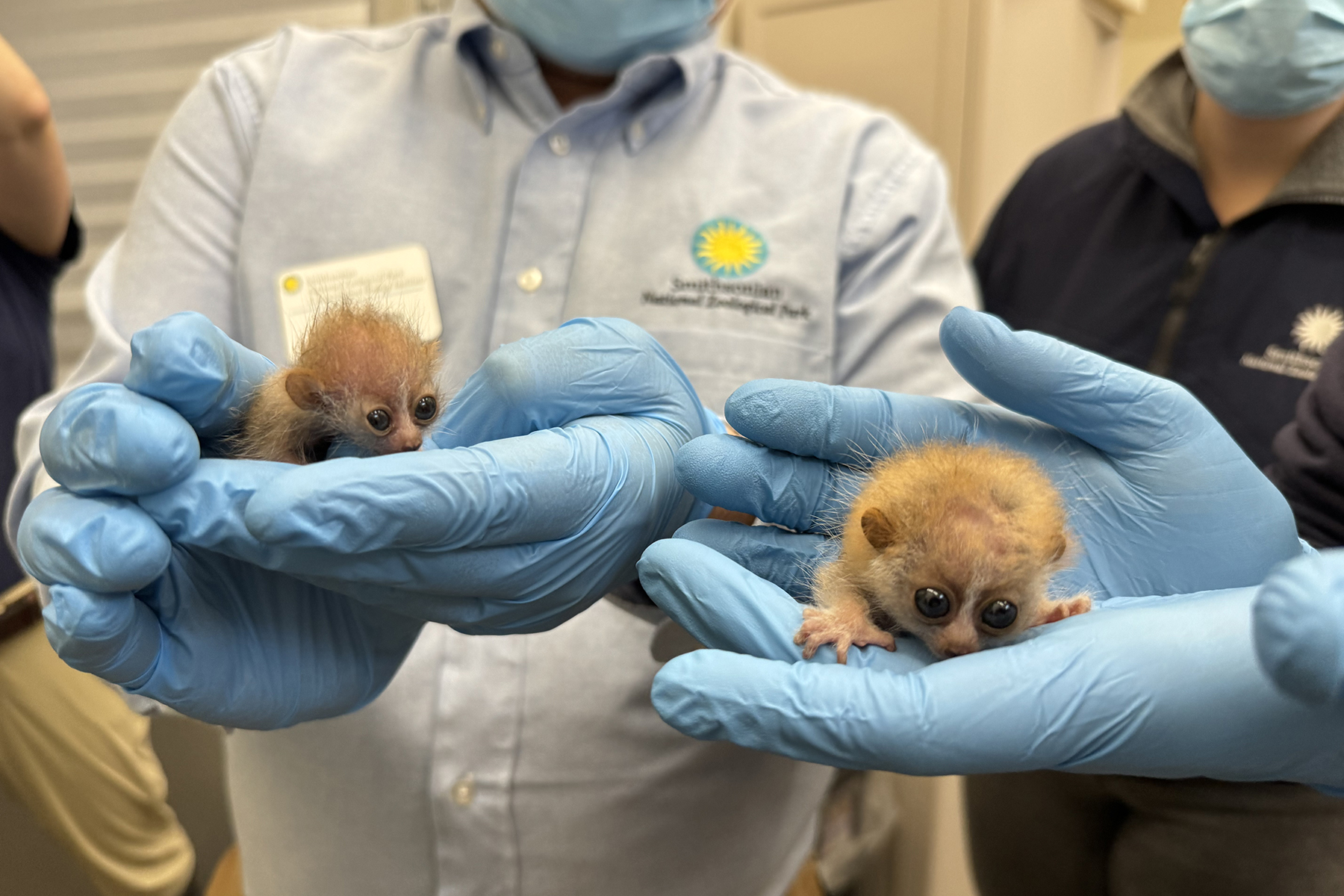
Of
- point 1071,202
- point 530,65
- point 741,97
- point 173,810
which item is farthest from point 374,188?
point 1071,202

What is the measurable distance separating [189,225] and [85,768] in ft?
3.29

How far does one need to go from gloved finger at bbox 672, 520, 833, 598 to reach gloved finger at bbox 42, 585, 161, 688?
Answer: 2.17 feet

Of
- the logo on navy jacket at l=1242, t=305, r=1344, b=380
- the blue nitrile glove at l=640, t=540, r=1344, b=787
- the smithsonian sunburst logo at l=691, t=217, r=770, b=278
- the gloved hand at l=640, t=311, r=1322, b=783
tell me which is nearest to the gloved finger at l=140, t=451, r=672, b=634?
→ the gloved hand at l=640, t=311, r=1322, b=783

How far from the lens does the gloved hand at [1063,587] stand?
2.88 ft

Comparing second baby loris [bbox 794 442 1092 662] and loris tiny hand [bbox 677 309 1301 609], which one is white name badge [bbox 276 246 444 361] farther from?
second baby loris [bbox 794 442 1092 662]

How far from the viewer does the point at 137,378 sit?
3.11 ft

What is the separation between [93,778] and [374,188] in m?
1.17

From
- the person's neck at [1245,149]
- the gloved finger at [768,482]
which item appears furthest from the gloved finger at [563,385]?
the person's neck at [1245,149]

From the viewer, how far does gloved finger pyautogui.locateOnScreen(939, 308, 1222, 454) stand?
1078 mm

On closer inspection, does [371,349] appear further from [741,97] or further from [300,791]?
[741,97]

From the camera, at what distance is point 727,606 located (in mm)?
992

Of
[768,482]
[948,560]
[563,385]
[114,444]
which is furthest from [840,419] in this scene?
[114,444]

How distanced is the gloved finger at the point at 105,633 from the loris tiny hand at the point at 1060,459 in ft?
2.20

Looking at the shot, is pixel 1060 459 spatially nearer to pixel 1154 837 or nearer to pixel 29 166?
pixel 1154 837
